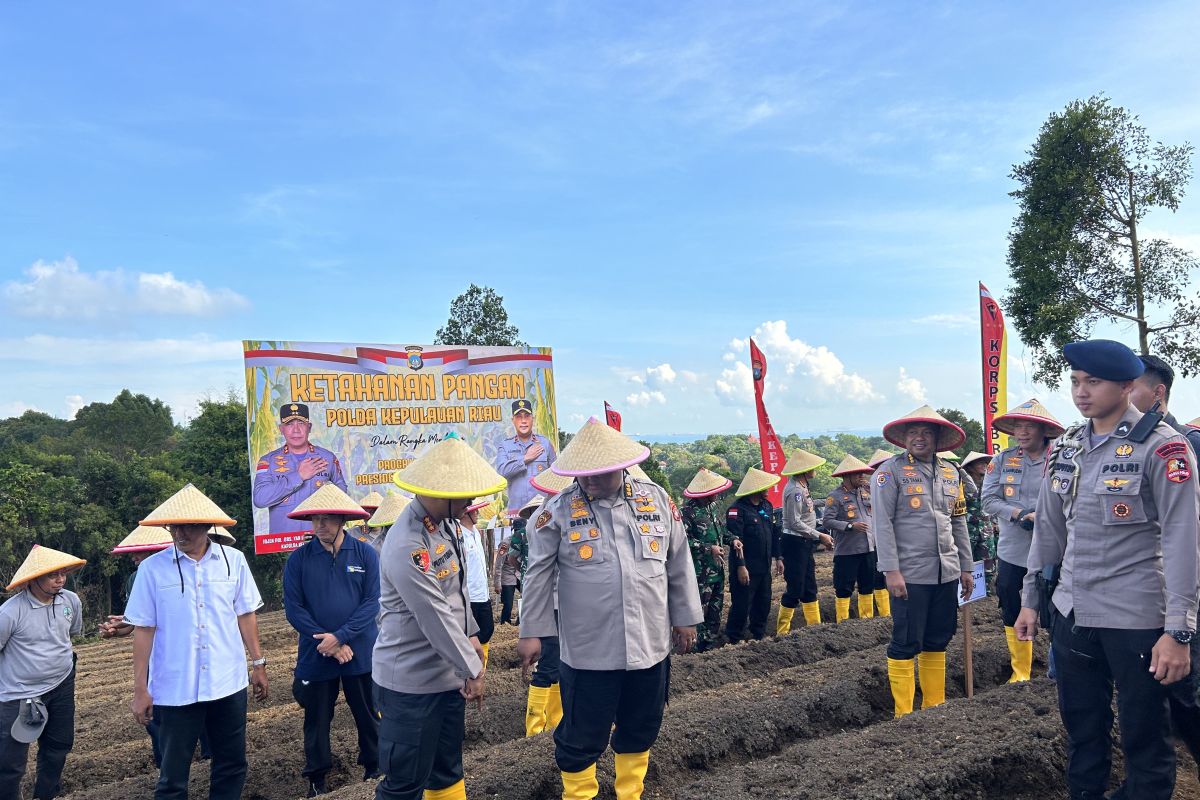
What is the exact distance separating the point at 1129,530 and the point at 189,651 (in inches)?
175

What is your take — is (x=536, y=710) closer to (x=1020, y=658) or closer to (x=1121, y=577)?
(x=1020, y=658)

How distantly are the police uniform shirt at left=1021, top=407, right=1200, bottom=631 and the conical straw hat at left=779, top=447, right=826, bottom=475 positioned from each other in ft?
19.6

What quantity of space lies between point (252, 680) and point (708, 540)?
491 cm

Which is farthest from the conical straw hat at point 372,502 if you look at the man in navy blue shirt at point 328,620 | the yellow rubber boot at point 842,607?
the yellow rubber boot at point 842,607

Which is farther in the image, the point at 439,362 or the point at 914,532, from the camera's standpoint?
the point at 439,362

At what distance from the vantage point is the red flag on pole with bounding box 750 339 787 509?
14484mm

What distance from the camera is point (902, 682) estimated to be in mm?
5211

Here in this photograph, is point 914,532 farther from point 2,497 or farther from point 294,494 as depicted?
point 2,497

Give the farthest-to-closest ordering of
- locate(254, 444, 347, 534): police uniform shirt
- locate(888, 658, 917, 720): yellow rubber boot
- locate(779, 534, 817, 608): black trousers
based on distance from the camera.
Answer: locate(254, 444, 347, 534): police uniform shirt → locate(779, 534, 817, 608): black trousers → locate(888, 658, 917, 720): yellow rubber boot

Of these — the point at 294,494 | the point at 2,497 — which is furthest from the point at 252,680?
the point at 2,497

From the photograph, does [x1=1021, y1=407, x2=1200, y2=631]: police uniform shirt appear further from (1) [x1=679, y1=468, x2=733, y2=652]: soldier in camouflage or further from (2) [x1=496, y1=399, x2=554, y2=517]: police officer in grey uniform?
(2) [x1=496, y1=399, x2=554, y2=517]: police officer in grey uniform

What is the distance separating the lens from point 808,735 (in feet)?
17.9

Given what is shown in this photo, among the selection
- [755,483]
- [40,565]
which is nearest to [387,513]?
[40,565]

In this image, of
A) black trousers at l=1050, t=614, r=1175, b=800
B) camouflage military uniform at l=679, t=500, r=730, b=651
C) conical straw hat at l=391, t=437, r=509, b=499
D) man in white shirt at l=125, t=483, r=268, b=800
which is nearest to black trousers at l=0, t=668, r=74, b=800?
man in white shirt at l=125, t=483, r=268, b=800
